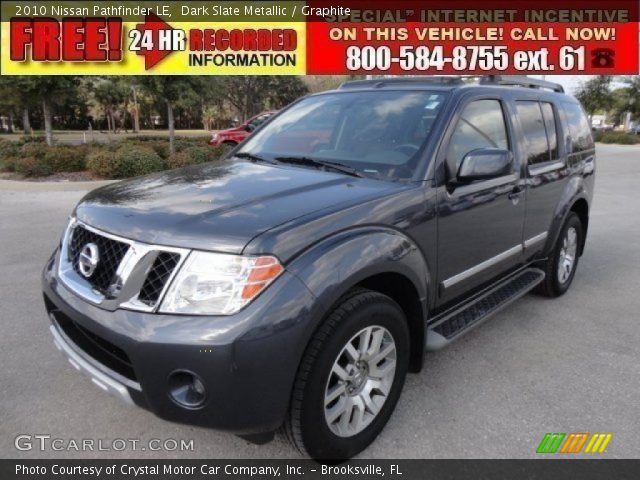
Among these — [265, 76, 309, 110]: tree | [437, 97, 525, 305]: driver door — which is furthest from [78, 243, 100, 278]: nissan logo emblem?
[265, 76, 309, 110]: tree

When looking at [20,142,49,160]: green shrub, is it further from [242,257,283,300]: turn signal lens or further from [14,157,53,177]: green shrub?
[242,257,283,300]: turn signal lens

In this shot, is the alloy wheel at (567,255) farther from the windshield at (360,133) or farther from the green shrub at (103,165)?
the green shrub at (103,165)

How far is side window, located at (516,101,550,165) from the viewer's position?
3.95m

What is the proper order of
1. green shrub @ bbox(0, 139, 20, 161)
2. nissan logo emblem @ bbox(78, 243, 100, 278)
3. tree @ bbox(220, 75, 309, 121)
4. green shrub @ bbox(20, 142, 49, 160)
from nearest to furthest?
nissan logo emblem @ bbox(78, 243, 100, 278), green shrub @ bbox(20, 142, 49, 160), green shrub @ bbox(0, 139, 20, 161), tree @ bbox(220, 75, 309, 121)

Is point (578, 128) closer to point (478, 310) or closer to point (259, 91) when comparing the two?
point (478, 310)

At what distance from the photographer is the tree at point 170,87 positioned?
15.4 metres

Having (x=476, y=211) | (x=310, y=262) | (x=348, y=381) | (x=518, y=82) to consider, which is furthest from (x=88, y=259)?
(x=518, y=82)

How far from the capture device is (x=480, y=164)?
2.96m

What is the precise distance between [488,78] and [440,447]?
104 inches

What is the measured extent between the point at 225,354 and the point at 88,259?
90cm

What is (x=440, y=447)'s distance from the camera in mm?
2678

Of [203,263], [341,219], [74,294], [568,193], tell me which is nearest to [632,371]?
[568,193]

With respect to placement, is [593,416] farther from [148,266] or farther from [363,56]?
[363,56]

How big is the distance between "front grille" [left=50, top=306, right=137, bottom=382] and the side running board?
1627 mm
